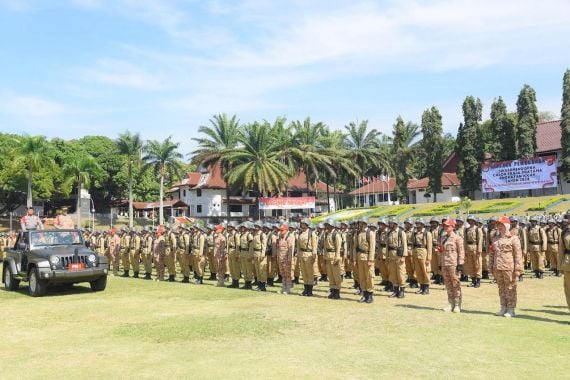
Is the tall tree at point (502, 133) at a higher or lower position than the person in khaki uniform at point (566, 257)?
higher

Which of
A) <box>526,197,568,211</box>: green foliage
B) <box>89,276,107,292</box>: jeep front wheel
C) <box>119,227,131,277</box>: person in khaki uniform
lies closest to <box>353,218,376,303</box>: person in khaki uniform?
<box>89,276,107,292</box>: jeep front wheel

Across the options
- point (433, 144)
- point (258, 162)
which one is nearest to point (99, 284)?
point (258, 162)

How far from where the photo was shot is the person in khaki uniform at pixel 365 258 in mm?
12211

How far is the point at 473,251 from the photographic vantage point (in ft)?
50.2

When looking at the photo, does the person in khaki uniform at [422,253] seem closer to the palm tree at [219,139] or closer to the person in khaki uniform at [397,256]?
the person in khaki uniform at [397,256]

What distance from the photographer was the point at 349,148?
56906 mm

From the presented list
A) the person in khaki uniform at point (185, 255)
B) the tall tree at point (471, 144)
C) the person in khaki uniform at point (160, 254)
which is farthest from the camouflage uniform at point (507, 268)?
the tall tree at point (471, 144)

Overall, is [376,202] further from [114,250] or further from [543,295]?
[543,295]

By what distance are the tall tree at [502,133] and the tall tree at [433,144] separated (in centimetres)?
579

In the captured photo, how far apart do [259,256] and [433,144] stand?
3926 centimetres

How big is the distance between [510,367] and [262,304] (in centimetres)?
634

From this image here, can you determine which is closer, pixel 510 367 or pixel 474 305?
pixel 510 367

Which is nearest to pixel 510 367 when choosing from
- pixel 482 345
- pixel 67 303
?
pixel 482 345

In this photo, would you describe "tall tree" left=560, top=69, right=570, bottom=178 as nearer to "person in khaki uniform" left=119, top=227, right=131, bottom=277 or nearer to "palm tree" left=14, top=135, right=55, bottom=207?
"person in khaki uniform" left=119, top=227, right=131, bottom=277
